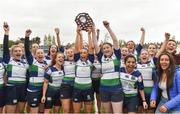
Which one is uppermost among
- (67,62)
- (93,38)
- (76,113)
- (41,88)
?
(93,38)

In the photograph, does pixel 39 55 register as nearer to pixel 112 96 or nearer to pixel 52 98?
pixel 52 98

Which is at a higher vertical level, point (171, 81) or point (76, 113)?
point (171, 81)

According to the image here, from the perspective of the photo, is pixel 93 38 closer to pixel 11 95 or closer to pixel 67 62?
pixel 67 62

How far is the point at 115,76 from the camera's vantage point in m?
7.67

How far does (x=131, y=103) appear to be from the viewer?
740cm

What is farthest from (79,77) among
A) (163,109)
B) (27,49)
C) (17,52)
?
(163,109)

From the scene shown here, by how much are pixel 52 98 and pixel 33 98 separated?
1.42 feet

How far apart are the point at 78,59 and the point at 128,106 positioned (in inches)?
62.7

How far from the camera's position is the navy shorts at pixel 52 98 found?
26.9 feet

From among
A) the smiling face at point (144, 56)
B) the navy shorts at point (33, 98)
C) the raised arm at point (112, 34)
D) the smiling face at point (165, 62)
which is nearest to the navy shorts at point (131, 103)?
the smiling face at point (144, 56)

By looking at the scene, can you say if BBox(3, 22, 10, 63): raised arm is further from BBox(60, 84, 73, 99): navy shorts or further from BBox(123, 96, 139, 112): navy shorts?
BBox(123, 96, 139, 112): navy shorts

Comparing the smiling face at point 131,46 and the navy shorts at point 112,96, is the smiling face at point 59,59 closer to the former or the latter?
the navy shorts at point 112,96

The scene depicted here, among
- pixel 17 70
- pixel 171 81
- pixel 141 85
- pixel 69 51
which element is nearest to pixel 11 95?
pixel 17 70

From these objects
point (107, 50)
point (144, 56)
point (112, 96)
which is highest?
point (107, 50)
